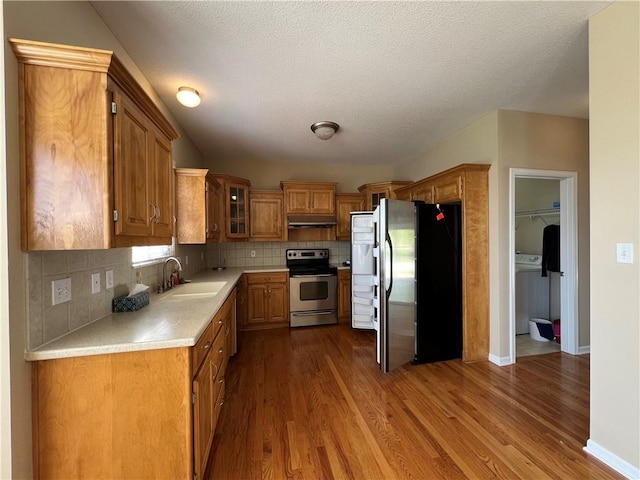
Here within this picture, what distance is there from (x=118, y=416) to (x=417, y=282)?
258 centimetres

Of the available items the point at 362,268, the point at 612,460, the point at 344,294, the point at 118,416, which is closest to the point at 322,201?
the point at 362,268

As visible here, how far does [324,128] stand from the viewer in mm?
3039

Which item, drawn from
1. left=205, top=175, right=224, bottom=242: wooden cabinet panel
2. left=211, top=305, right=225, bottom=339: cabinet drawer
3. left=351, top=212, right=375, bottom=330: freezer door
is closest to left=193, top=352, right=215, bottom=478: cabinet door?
left=211, top=305, right=225, bottom=339: cabinet drawer

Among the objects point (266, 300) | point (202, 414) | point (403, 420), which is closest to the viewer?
point (202, 414)

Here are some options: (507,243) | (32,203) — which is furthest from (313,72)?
(507,243)

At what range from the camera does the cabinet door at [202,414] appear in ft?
4.24

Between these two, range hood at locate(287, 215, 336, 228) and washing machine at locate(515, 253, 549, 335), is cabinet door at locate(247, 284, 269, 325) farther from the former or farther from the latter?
washing machine at locate(515, 253, 549, 335)

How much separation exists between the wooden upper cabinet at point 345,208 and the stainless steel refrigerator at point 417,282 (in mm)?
1831

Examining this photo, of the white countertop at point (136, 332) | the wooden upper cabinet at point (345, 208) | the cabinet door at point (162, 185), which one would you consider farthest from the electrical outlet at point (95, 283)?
the wooden upper cabinet at point (345, 208)

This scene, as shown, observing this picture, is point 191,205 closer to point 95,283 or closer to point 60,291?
point 95,283

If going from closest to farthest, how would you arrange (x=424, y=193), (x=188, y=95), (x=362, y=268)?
(x=188, y=95) → (x=424, y=193) → (x=362, y=268)

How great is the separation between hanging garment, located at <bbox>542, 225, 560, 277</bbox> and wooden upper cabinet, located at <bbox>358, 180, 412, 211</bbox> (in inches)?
79.4

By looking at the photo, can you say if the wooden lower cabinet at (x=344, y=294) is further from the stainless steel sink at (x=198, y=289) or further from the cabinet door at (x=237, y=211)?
the stainless steel sink at (x=198, y=289)

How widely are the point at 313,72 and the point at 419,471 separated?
2.81 metres
